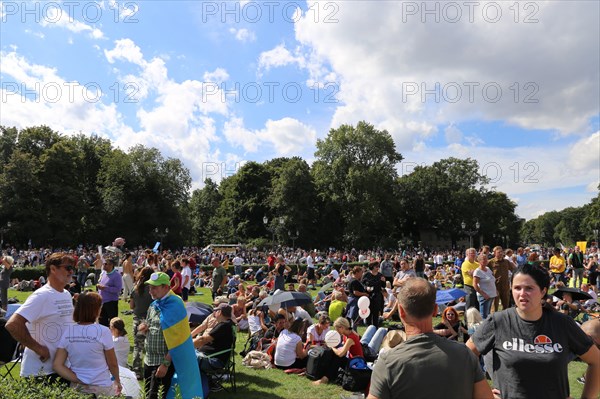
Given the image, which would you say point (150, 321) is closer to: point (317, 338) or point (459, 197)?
point (317, 338)

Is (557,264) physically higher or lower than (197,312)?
higher

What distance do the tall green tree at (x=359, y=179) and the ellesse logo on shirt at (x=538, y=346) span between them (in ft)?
166

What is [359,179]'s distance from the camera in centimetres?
5341

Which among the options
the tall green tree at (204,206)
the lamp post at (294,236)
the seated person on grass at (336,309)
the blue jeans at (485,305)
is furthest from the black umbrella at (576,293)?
the tall green tree at (204,206)

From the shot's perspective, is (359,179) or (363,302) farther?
(359,179)

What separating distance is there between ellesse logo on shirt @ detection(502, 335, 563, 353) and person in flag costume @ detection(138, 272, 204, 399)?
310 cm

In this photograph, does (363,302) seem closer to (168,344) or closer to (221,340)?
(221,340)

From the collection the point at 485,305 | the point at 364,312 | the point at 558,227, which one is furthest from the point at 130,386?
the point at 558,227

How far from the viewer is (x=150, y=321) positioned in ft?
15.9

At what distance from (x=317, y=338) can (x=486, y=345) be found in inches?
216

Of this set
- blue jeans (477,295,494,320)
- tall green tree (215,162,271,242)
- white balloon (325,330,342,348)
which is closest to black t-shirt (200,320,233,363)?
white balloon (325,330,342,348)

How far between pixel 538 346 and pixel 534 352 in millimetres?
47

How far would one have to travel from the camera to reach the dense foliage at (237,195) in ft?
149

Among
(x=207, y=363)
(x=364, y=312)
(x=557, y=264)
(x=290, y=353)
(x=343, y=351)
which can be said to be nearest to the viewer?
(x=207, y=363)
